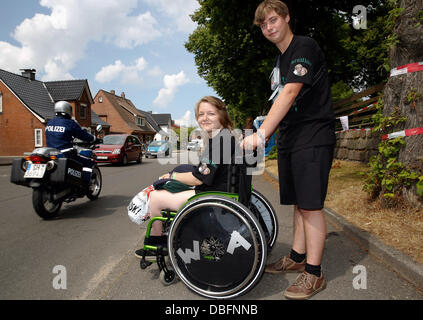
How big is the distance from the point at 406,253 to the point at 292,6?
9356 millimetres

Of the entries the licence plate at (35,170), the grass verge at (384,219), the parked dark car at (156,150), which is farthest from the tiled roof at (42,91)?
the grass verge at (384,219)

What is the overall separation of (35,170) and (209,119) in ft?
11.1

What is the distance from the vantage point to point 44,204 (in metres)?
4.71

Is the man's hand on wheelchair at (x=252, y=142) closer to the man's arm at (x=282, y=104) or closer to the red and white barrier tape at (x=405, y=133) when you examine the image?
the man's arm at (x=282, y=104)

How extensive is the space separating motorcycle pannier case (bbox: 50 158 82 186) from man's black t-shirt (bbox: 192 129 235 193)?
3.16m

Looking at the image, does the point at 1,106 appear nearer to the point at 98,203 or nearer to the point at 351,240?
the point at 98,203

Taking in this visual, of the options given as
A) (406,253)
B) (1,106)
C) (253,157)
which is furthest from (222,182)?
(1,106)

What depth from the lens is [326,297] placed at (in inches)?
88.7

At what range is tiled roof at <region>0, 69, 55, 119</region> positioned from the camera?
89.8 feet

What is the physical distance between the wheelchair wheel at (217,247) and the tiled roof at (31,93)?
29.9 metres

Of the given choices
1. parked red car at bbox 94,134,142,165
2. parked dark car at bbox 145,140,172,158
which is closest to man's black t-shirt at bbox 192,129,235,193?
parked red car at bbox 94,134,142,165

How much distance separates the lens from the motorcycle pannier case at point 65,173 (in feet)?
15.1

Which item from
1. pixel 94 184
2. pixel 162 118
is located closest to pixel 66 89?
pixel 94 184

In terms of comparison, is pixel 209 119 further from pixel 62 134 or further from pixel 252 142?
pixel 62 134
